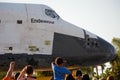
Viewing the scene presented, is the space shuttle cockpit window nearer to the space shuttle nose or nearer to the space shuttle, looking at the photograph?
the space shuttle

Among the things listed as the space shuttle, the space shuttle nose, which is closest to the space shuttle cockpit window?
the space shuttle

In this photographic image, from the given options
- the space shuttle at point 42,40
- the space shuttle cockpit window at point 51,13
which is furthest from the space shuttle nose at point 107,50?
the space shuttle cockpit window at point 51,13

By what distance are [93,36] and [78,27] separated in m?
0.81

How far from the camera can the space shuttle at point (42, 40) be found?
13898 mm

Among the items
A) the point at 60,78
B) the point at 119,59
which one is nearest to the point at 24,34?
the point at 60,78

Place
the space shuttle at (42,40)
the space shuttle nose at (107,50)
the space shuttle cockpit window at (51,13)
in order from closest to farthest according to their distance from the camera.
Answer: the space shuttle at (42,40) → the space shuttle nose at (107,50) → the space shuttle cockpit window at (51,13)

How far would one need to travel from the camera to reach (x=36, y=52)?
14.1 m

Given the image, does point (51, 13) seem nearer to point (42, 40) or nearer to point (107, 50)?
point (42, 40)

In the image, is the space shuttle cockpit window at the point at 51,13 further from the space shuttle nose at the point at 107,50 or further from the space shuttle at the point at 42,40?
the space shuttle nose at the point at 107,50

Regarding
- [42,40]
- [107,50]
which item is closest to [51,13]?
[42,40]

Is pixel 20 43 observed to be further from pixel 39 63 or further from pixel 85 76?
pixel 85 76

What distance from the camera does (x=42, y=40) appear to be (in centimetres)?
1425

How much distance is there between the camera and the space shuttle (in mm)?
13898

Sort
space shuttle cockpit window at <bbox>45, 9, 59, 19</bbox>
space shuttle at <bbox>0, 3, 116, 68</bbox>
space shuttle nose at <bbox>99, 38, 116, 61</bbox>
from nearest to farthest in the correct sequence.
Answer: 1. space shuttle at <bbox>0, 3, 116, 68</bbox>
2. space shuttle nose at <bbox>99, 38, 116, 61</bbox>
3. space shuttle cockpit window at <bbox>45, 9, 59, 19</bbox>
